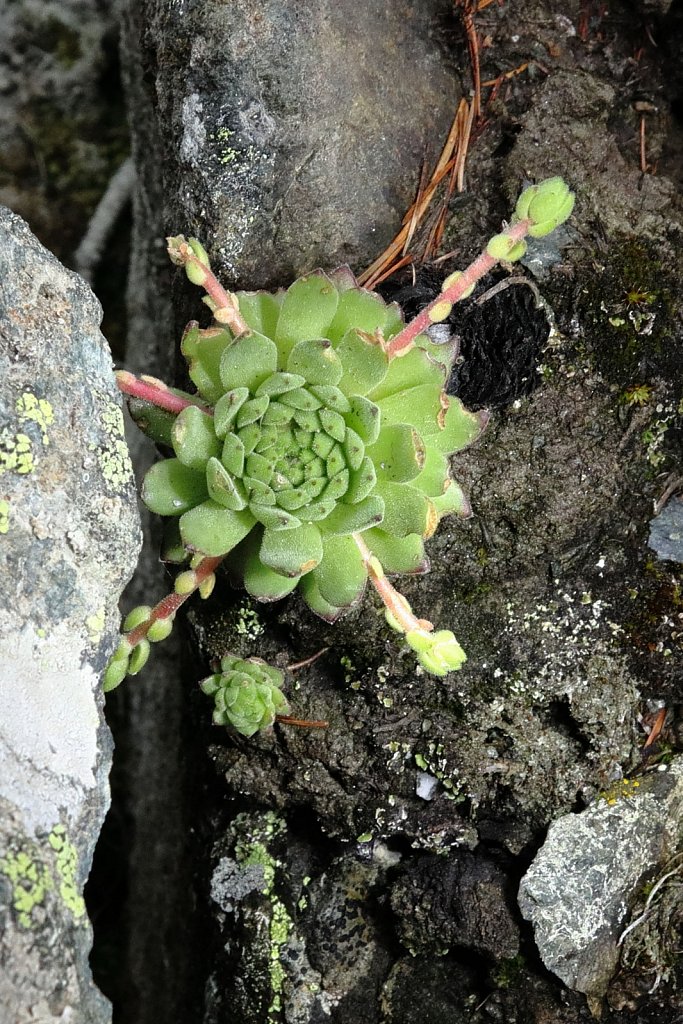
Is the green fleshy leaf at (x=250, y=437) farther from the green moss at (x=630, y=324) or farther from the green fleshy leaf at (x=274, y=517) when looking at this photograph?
the green moss at (x=630, y=324)

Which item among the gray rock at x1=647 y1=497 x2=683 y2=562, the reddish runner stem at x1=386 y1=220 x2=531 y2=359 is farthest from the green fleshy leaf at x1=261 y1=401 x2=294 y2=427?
the gray rock at x1=647 y1=497 x2=683 y2=562

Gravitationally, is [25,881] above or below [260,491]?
below

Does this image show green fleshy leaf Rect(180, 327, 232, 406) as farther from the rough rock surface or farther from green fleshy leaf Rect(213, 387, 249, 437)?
the rough rock surface

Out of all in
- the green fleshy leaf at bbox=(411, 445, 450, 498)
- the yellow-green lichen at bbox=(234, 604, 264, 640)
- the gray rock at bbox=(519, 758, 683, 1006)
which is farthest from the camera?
the yellow-green lichen at bbox=(234, 604, 264, 640)

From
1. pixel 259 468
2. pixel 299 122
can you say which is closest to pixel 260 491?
pixel 259 468

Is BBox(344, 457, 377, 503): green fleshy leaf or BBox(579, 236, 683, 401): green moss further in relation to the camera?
BBox(579, 236, 683, 401): green moss

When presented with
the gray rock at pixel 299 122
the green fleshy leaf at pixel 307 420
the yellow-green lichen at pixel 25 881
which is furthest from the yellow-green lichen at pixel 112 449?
the yellow-green lichen at pixel 25 881

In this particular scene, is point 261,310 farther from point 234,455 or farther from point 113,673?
point 113,673
